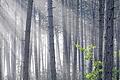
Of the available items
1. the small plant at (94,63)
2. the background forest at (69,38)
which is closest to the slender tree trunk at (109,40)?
the background forest at (69,38)

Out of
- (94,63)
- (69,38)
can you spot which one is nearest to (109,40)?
(94,63)

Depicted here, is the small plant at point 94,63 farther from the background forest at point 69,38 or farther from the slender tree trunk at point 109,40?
the slender tree trunk at point 109,40

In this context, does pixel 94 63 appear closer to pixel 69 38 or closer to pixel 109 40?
pixel 109 40

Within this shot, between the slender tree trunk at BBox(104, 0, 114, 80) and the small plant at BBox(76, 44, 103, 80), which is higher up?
the slender tree trunk at BBox(104, 0, 114, 80)

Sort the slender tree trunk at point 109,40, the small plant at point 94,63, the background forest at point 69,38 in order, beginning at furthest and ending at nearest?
the small plant at point 94,63 < the background forest at point 69,38 < the slender tree trunk at point 109,40

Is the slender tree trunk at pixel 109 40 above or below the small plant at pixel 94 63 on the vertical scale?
above

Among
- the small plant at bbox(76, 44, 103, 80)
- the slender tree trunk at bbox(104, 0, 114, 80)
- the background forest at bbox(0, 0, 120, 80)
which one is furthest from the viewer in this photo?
the small plant at bbox(76, 44, 103, 80)

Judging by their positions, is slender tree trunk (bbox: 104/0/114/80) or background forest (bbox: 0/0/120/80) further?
background forest (bbox: 0/0/120/80)

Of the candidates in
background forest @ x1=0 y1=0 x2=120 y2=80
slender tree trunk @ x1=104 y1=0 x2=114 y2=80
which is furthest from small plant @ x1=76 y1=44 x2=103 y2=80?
slender tree trunk @ x1=104 y1=0 x2=114 y2=80

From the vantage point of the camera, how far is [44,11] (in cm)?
3075

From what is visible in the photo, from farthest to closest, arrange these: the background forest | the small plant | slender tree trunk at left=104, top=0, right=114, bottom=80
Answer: the small plant < the background forest < slender tree trunk at left=104, top=0, right=114, bottom=80

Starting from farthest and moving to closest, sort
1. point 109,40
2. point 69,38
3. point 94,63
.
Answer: point 69,38 → point 94,63 → point 109,40

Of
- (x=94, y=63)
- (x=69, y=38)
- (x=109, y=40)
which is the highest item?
(x=109, y=40)

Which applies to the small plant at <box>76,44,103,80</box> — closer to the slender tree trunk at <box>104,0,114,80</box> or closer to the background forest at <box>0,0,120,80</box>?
the background forest at <box>0,0,120,80</box>
